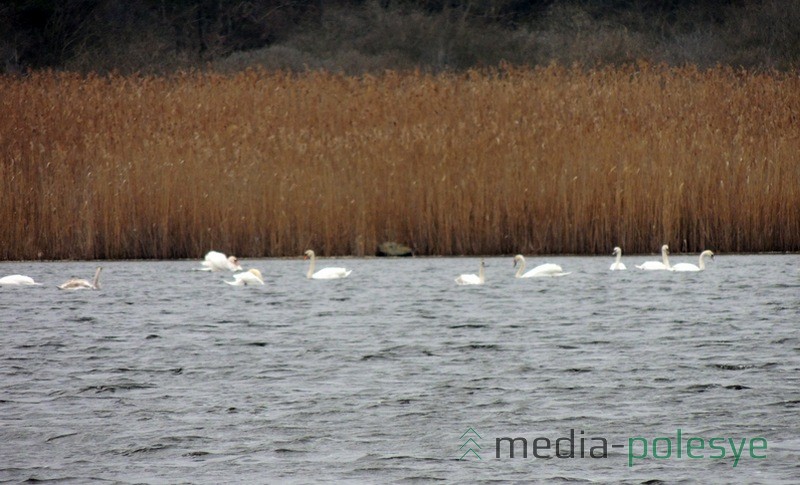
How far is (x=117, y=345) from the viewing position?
873cm

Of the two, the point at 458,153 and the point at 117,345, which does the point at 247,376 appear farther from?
the point at 458,153

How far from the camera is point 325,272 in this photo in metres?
12.6

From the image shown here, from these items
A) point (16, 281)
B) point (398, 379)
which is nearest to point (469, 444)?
point (398, 379)

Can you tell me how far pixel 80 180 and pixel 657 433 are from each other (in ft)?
34.4

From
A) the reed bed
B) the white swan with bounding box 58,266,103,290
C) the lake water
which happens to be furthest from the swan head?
the white swan with bounding box 58,266,103,290

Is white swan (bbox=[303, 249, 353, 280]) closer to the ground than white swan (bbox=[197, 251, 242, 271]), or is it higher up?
closer to the ground

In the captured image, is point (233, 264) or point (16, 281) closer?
point (16, 281)

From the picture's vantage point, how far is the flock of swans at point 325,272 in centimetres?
1187

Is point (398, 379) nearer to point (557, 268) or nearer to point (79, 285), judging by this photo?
point (79, 285)

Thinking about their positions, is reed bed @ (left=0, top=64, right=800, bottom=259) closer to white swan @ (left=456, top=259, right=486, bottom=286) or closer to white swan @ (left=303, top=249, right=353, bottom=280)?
white swan @ (left=303, top=249, right=353, bottom=280)

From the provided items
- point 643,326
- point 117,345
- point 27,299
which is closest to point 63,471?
point 117,345

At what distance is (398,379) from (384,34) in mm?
24762

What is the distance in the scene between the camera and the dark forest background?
2817 centimetres

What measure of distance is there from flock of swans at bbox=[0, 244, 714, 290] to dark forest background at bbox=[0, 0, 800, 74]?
44.2 feet
